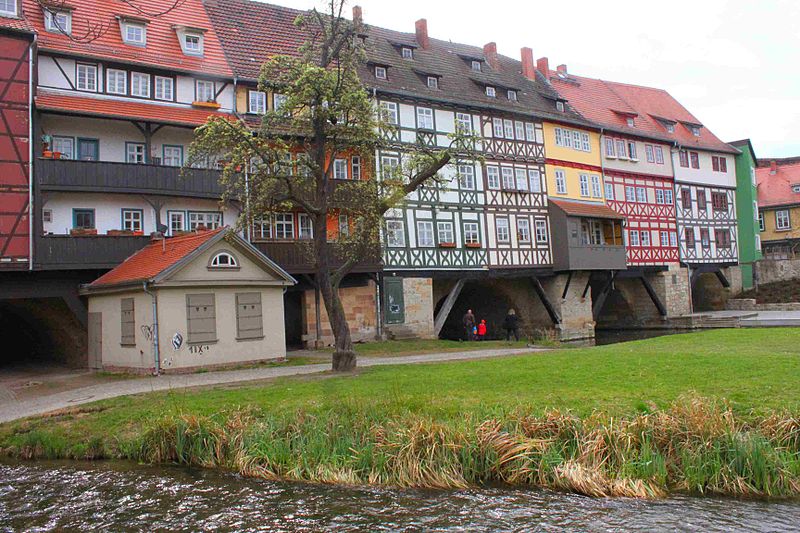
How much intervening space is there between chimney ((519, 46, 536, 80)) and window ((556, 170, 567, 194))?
6666 millimetres

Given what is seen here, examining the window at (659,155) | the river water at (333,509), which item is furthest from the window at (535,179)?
the river water at (333,509)

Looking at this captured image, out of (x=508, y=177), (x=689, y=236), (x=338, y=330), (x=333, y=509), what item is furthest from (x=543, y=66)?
(x=333, y=509)

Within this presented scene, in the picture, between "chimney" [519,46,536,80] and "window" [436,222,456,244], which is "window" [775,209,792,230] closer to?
"chimney" [519,46,536,80]

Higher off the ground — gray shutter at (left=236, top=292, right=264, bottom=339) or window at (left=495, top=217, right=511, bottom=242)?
window at (left=495, top=217, right=511, bottom=242)

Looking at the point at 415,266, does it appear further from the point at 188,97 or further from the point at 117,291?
the point at 117,291

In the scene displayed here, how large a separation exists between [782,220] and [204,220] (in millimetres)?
46013

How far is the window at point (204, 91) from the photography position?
83.9 ft

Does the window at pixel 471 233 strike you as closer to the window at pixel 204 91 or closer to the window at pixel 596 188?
the window at pixel 596 188

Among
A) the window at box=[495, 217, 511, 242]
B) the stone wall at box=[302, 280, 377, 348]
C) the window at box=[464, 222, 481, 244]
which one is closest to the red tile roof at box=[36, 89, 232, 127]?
the stone wall at box=[302, 280, 377, 348]

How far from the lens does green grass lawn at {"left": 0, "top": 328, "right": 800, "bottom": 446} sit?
10555 mm

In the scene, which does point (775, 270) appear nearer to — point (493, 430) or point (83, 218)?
point (83, 218)

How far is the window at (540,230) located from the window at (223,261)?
60.5 ft

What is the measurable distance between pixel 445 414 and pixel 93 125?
1796cm

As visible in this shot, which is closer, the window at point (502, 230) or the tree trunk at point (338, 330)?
the tree trunk at point (338, 330)
